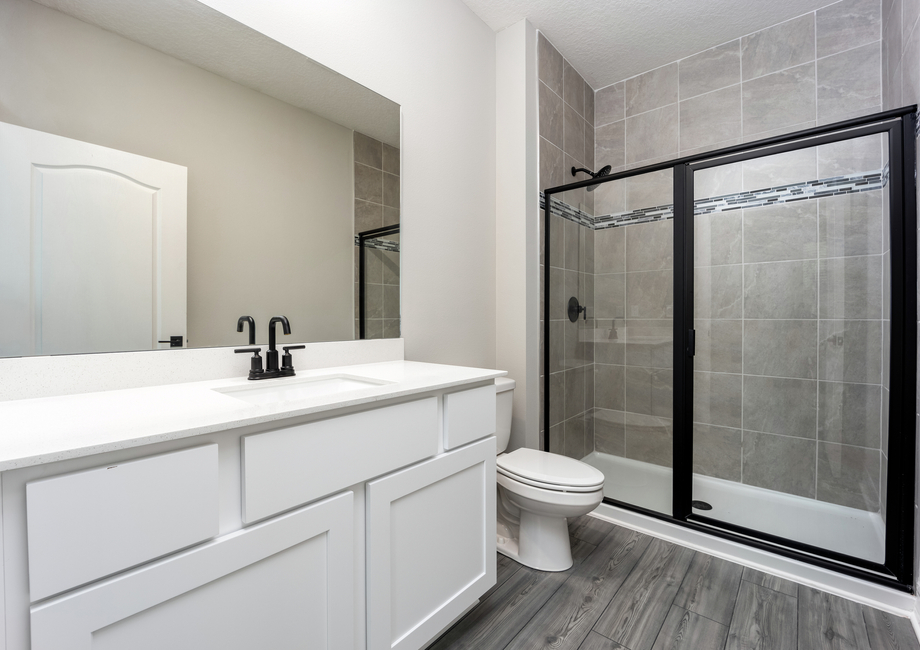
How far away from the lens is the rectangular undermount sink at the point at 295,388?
1110 mm

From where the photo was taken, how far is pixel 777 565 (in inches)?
66.4

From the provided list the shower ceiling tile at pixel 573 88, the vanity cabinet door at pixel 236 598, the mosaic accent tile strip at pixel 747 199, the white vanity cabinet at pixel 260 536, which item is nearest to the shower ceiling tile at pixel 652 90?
the shower ceiling tile at pixel 573 88

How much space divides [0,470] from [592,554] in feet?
6.30

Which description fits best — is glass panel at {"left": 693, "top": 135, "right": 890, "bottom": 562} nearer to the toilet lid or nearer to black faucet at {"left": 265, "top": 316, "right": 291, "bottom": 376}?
the toilet lid

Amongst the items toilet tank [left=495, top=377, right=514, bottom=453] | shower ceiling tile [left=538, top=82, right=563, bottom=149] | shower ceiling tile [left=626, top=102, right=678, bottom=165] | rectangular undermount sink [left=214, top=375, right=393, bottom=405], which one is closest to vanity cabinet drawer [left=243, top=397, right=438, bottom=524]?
rectangular undermount sink [left=214, top=375, right=393, bottom=405]

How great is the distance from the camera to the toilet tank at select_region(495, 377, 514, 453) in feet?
6.35

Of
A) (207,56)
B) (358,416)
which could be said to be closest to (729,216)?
(358,416)

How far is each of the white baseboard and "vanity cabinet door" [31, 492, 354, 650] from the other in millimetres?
1551

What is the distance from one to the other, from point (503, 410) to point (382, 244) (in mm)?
926

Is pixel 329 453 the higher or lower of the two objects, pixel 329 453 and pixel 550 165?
the lower

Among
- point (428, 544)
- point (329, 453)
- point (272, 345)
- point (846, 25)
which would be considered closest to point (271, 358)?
point (272, 345)

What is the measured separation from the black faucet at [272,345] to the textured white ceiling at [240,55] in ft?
2.36

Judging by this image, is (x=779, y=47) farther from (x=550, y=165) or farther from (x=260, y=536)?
(x=260, y=536)

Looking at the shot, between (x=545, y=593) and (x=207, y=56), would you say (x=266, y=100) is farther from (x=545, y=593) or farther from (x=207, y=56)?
(x=545, y=593)
